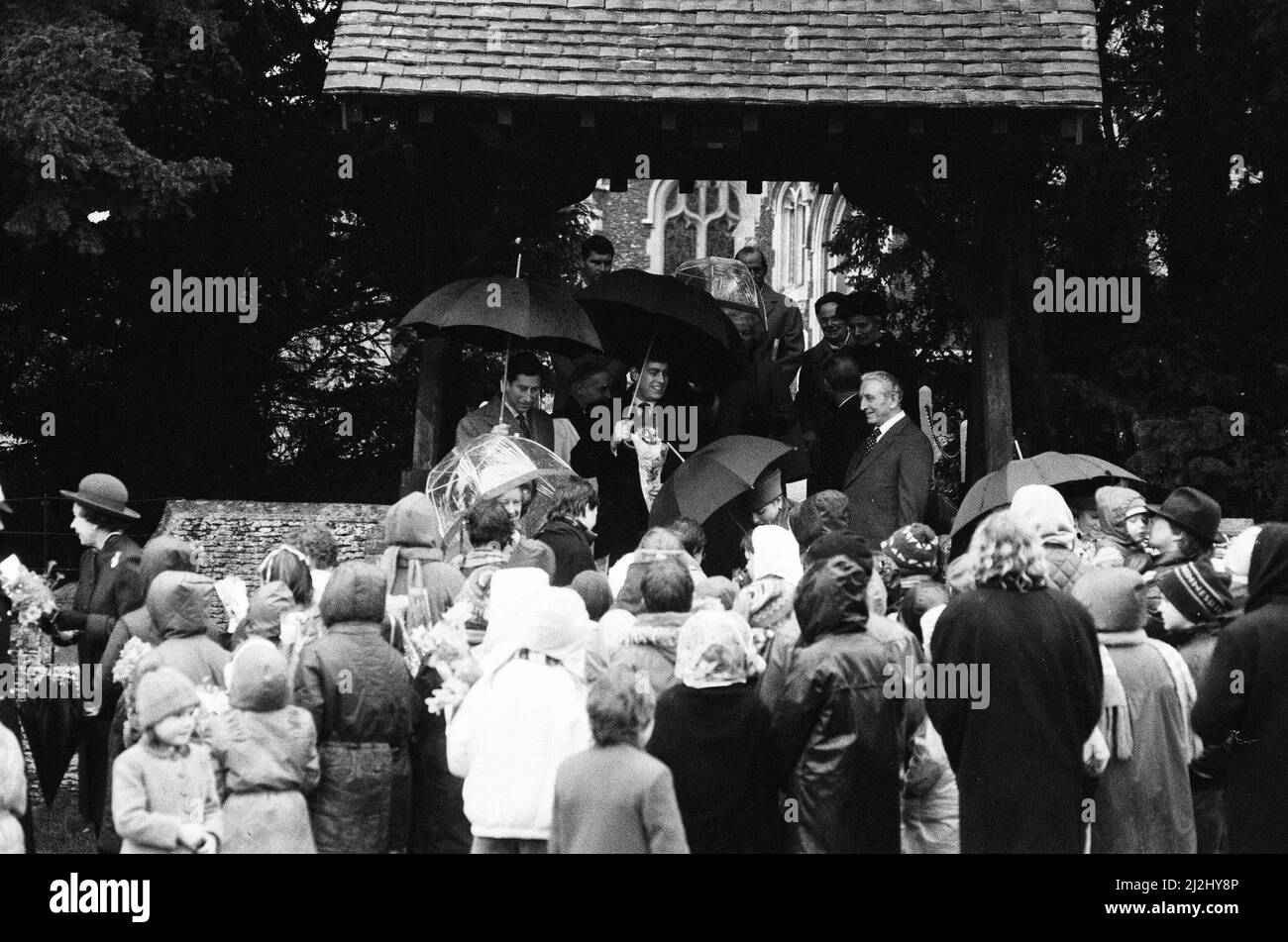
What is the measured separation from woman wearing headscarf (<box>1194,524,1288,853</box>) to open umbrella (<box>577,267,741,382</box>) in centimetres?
489

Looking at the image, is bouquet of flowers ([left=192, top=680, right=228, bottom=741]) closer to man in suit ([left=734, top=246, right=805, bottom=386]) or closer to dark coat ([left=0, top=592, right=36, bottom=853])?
dark coat ([left=0, top=592, right=36, bottom=853])

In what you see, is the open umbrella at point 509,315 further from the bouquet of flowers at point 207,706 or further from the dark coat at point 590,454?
the bouquet of flowers at point 207,706

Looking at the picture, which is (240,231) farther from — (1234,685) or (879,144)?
(1234,685)

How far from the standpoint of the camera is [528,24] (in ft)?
38.9

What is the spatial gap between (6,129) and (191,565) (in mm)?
4881

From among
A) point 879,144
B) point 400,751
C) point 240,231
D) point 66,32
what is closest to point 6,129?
point 66,32

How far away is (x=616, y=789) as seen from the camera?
5.78 metres

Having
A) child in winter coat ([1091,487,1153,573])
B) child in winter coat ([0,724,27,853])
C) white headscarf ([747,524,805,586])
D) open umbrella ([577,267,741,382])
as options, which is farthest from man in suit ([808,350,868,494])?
child in winter coat ([0,724,27,853])

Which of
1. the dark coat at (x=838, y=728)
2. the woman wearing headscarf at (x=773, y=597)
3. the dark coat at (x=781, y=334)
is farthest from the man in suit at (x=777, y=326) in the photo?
the dark coat at (x=838, y=728)

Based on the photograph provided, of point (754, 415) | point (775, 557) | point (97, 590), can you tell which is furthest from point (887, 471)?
point (97, 590)

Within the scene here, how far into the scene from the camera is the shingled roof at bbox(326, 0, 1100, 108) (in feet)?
37.0

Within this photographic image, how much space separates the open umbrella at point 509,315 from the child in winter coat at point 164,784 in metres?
4.54

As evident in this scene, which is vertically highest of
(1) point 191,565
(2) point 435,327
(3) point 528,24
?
(3) point 528,24

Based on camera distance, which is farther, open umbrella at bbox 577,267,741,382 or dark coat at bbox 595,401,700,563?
dark coat at bbox 595,401,700,563
